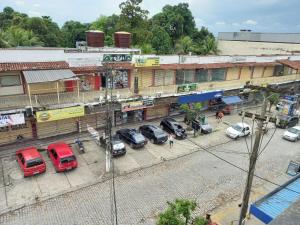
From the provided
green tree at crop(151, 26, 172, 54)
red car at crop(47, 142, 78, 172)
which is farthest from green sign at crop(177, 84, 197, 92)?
green tree at crop(151, 26, 172, 54)

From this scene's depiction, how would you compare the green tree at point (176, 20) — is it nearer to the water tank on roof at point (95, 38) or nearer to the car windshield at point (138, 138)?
the water tank on roof at point (95, 38)

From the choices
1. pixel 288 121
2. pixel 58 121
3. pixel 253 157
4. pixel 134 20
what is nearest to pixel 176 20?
pixel 134 20

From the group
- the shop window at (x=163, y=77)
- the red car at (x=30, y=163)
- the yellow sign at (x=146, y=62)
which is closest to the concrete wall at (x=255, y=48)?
the shop window at (x=163, y=77)

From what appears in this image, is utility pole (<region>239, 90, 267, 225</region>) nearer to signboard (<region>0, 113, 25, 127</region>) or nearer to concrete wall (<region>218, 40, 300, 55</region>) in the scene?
signboard (<region>0, 113, 25, 127</region>)

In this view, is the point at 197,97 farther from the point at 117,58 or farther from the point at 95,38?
the point at 95,38

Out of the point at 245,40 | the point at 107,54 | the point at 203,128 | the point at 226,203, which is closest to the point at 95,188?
the point at 226,203

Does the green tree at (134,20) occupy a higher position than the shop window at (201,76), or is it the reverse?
the green tree at (134,20)
